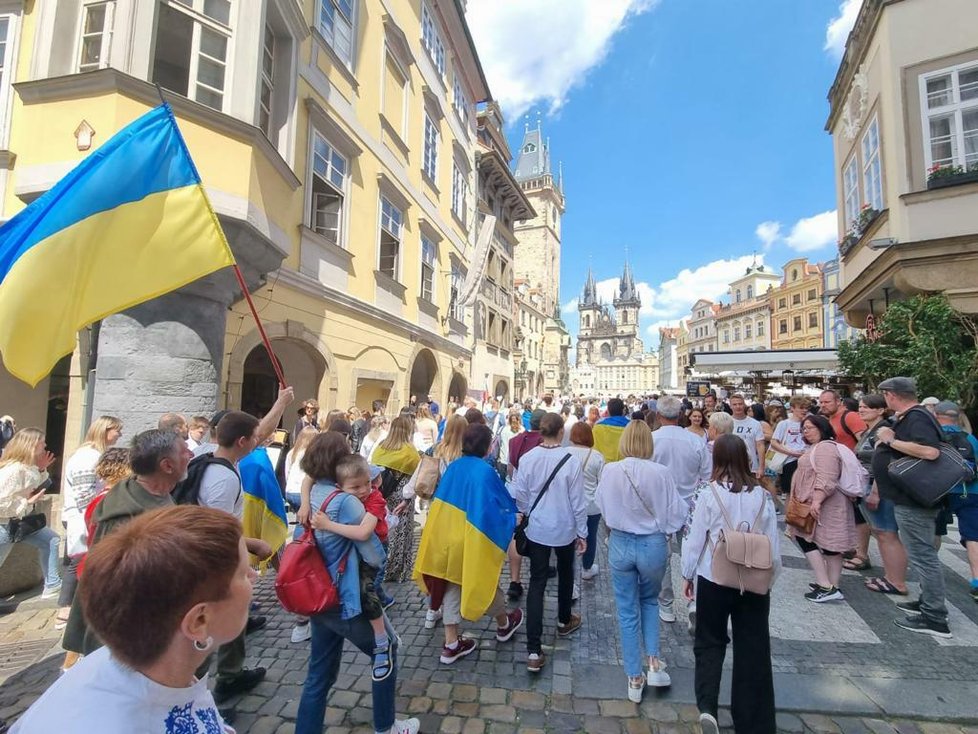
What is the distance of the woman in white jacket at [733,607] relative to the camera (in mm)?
2648

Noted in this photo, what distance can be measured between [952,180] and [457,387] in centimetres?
1519

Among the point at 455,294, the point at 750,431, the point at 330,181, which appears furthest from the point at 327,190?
the point at 750,431

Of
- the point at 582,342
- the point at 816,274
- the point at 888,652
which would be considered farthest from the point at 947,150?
the point at 582,342

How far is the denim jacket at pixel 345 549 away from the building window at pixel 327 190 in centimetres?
763

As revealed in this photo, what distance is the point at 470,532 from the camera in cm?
352

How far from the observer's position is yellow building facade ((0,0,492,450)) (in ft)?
18.0

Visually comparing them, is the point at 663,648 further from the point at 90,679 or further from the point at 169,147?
the point at 169,147

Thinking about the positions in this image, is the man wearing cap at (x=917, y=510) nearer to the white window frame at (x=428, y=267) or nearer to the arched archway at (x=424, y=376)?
the white window frame at (x=428, y=267)

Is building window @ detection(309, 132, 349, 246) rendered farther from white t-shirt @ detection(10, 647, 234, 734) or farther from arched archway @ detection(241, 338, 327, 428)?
white t-shirt @ detection(10, 647, 234, 734)

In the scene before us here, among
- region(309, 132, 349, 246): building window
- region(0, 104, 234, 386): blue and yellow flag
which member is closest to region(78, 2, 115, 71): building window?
region(309, 132, 349, 246): building window

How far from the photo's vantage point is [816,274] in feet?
143

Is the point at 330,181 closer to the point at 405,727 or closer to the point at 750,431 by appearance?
the point at 750,431

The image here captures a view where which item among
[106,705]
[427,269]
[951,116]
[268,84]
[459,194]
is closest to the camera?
[106,705]

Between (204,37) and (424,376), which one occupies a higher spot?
(204,37)
